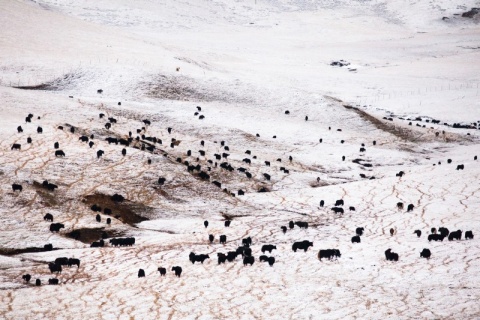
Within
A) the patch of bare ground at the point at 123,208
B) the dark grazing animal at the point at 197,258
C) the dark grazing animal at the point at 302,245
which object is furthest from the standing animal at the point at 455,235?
the patch of bare ground at the point at 123,208

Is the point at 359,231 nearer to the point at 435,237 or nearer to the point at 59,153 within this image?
the point at 435,237

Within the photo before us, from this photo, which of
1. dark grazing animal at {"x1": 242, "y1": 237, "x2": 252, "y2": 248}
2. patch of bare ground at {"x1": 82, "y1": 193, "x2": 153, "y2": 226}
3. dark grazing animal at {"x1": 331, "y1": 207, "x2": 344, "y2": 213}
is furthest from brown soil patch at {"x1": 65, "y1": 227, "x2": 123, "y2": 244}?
dark grazing animal at {"x1": 331, "y1": 207, "x2": 344, "y2": 213}

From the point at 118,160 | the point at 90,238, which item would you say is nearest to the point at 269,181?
the point at 118,160

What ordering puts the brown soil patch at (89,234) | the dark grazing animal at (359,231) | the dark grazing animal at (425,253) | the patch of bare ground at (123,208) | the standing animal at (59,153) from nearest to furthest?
the dark grazing animal at (425,253), the brown soil patch at (89,234), the dark grazing animal at (359,231), the patch of bare ground at (123,208), the standing animal at (59,153)

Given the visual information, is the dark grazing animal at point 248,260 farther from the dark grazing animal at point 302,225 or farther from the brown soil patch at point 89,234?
the brown soil patch at point 89,234

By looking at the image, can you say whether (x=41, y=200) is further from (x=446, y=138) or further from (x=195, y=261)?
(x=446, y=138)

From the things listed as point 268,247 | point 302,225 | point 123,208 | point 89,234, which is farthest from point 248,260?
point 123,208
